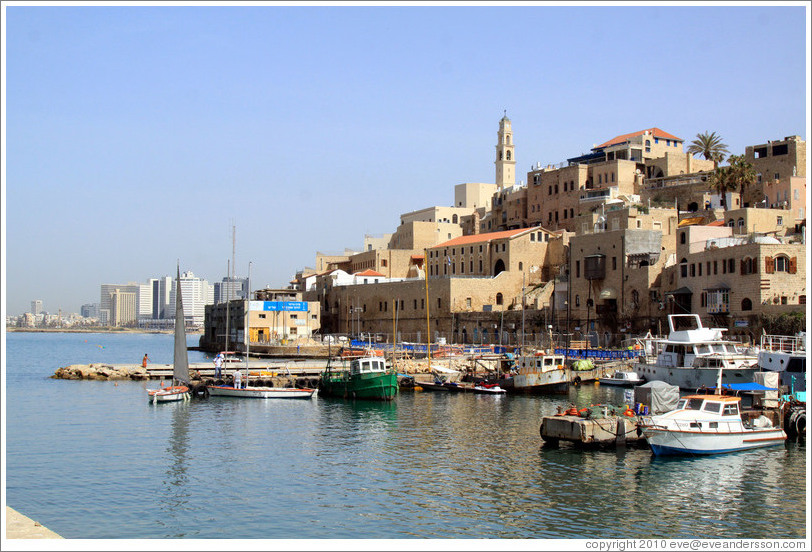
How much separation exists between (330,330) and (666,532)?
72.3 meters

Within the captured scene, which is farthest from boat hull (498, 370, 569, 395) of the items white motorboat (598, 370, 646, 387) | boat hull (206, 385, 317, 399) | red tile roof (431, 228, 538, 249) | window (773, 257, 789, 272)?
red tile roof (431, 228, 538, 249)

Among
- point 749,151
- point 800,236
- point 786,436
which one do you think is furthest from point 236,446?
point 749,151

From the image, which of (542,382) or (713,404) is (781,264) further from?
(713,404)

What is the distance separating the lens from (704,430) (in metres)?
25.6

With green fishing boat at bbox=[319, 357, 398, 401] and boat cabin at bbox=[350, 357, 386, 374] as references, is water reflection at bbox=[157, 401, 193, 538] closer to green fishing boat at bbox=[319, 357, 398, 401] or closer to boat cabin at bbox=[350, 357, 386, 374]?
green fishing boat at bbox=[319, 357, 398, 401]

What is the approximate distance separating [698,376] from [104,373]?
34.9 m

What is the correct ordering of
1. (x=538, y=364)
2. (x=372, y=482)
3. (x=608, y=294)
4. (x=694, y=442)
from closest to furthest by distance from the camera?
(x=372, y=482)
(x=694, y=442)
(x=538, y=364)
(x=608, y=294)

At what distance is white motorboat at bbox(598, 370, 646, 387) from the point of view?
4712 cm

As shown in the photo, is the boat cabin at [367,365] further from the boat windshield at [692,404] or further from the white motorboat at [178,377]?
the boat windshield at [692,404]

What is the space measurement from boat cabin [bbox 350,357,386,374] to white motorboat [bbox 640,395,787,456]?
1809 centimetres

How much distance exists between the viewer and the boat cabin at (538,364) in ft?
144

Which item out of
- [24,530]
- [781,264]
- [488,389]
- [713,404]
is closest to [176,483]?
[24,530]

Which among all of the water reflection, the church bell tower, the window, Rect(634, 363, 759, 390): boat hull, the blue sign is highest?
the church bell tower

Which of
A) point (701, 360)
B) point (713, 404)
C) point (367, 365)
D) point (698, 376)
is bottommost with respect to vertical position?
point (698, 376)
